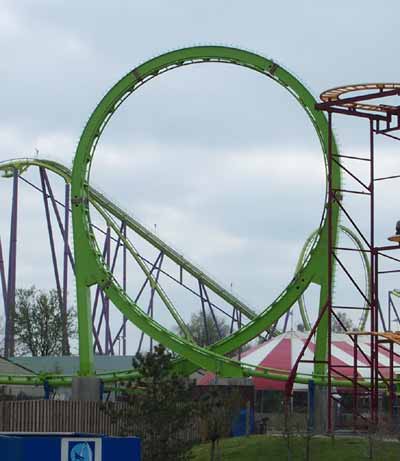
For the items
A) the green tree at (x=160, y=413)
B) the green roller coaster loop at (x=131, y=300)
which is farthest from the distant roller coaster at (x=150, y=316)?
the green tree at (x=160, y=413)

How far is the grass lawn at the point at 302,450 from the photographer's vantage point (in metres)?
22.6

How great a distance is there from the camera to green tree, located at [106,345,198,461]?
20.2 metres

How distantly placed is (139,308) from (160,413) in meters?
14.5

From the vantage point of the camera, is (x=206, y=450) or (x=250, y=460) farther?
(x=206, y=450)

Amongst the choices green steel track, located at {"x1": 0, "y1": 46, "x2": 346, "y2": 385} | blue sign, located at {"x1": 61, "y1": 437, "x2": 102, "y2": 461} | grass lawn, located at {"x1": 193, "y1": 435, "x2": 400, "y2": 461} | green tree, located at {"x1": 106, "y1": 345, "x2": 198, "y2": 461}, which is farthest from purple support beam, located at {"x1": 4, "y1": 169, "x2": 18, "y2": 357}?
blue sign, located at {"x1": 61, "y1": 437, "x2": 102, "y2": 461}

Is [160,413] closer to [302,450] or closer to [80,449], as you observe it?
[302,450]

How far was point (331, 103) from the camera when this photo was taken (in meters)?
26.0

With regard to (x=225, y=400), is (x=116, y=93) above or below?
above

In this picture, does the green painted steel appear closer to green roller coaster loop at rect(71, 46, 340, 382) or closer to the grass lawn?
green roller coaster loop at rect(71, 46, 340, 382)

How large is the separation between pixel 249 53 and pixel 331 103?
7.83 m

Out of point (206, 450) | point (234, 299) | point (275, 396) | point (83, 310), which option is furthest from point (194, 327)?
point (206, 450)

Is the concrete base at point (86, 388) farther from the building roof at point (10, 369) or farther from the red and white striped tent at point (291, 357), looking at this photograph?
the building roof at point (10, 369)

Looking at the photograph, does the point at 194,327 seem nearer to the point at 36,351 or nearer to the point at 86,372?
the point at 36,351

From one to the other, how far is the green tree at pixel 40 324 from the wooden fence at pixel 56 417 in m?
26.4
